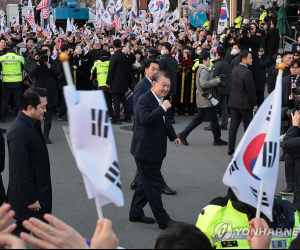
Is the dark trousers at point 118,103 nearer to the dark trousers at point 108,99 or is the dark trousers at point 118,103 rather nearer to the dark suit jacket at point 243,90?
the dark trousers at point 108,99

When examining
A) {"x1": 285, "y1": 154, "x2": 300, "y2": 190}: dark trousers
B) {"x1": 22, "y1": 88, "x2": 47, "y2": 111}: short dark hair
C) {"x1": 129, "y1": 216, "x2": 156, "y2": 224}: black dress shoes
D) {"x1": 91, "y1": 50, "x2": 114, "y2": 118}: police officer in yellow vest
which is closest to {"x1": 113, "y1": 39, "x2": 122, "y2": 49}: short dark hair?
{"x1": 91, "y1": 50, "x2": 114, "y2": 118}: police officer in yellow vest

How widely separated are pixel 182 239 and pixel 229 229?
1.00 metres

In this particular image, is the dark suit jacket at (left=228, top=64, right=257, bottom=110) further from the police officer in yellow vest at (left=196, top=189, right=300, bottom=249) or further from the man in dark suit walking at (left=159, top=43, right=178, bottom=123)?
the police officer in yellow vest at (left=196, top=189, right=300, bottom=249)

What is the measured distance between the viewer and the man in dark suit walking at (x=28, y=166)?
4.71 m

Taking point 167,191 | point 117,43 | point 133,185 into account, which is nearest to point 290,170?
point 167,191

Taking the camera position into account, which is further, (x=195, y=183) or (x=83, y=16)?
(x=83, y=16)

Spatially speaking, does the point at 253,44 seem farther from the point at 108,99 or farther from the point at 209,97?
the point at 108,99

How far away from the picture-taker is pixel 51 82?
35.3ft

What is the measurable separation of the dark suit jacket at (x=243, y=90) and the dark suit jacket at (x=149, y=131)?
3589mm

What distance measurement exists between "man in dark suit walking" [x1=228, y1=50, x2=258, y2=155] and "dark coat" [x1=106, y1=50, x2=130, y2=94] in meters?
3.55

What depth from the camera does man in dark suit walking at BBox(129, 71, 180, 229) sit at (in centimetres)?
585

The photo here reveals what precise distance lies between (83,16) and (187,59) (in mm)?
31081

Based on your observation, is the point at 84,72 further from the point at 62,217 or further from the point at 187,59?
the point at 62,217

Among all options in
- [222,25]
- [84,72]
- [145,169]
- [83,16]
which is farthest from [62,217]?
[83,16]
